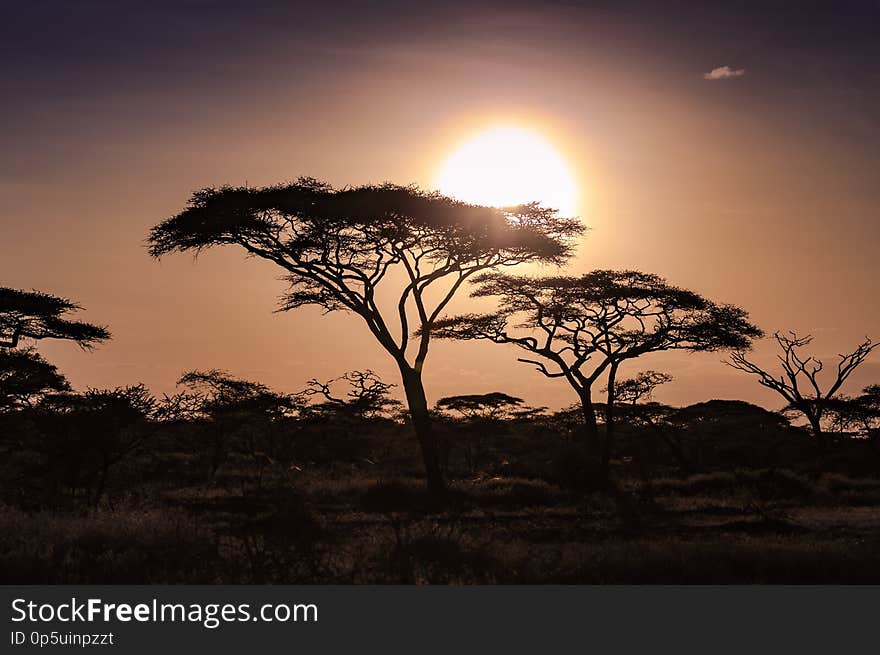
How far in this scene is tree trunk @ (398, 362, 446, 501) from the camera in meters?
22.6

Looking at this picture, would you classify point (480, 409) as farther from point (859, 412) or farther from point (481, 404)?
point (859, 412)

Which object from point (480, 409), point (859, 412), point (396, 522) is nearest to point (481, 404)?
point (480, 409)

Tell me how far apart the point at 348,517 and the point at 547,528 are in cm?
454

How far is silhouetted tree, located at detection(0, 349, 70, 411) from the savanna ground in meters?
1.34

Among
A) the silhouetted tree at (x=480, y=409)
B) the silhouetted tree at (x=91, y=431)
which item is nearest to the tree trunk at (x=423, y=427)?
the silhouetted tree at (x=91, y=431)

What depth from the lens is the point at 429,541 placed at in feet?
38.8

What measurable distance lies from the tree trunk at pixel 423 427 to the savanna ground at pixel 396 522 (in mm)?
573

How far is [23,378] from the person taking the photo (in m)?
31.1

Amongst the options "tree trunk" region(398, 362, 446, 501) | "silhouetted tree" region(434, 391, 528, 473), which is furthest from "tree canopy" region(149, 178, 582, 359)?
"silhouetted tree" region(434, 391, 528, 473)

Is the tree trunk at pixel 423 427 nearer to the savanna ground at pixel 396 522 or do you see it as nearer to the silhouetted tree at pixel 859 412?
the savanna ground at pixel 396 522

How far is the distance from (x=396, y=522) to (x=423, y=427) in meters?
12.2

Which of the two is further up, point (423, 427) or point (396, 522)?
point (423, 427)

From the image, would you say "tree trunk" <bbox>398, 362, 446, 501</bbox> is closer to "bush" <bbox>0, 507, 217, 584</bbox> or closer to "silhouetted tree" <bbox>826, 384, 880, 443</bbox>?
"bush" <bbox>0, 507, 217, 584</bbox>
